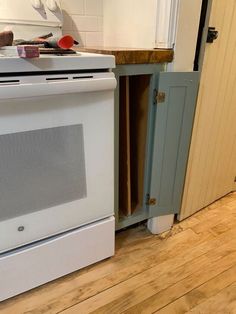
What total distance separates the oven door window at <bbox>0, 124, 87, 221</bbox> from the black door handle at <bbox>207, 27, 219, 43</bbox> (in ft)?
2.09

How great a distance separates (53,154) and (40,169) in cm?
6

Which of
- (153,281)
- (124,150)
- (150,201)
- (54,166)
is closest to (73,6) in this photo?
(124,150)

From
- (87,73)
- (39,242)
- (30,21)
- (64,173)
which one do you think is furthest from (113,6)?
(39,242)

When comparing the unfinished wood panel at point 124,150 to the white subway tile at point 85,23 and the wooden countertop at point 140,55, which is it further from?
the white subway tile at point 85,23

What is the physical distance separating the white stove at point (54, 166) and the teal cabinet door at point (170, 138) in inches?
9.5

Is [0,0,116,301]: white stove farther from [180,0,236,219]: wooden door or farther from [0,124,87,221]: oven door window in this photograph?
[180,0,236,219]: wooden door

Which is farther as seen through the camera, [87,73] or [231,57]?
[231,57]

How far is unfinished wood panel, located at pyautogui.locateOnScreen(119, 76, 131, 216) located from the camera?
1.02m

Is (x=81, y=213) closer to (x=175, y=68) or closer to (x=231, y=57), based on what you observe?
(x=175, y=68)

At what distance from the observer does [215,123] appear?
1.24m

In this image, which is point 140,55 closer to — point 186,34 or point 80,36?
point 186,34

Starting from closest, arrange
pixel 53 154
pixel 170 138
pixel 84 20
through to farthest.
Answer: pixel 53 154, pixel 170 138, pixel 84 20

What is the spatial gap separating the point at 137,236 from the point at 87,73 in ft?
2.89

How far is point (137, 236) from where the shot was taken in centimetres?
130
